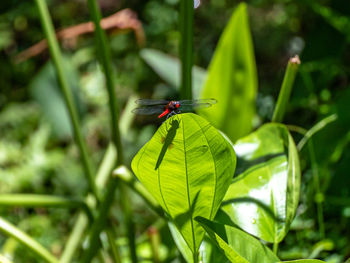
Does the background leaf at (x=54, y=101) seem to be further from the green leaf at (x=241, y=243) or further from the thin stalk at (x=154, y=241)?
the green leaf at (x=241, y=243)

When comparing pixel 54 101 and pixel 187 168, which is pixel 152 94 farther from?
pixel 187 168

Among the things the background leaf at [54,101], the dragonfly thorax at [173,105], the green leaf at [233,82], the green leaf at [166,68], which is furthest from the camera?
the background leaf at [54,101]

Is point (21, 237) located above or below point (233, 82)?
below

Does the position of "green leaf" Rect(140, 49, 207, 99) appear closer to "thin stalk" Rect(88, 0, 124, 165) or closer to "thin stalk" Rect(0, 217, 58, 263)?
"thin stalk" Rect(88, 0, 124, 165)

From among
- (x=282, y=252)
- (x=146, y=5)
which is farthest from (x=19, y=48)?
(x=282, y=252)

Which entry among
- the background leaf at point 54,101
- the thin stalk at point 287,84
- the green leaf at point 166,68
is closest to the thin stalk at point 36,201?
the thin stalk at point 287,84

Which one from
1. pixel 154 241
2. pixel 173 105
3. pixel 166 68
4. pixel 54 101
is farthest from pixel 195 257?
pixel 54 101
